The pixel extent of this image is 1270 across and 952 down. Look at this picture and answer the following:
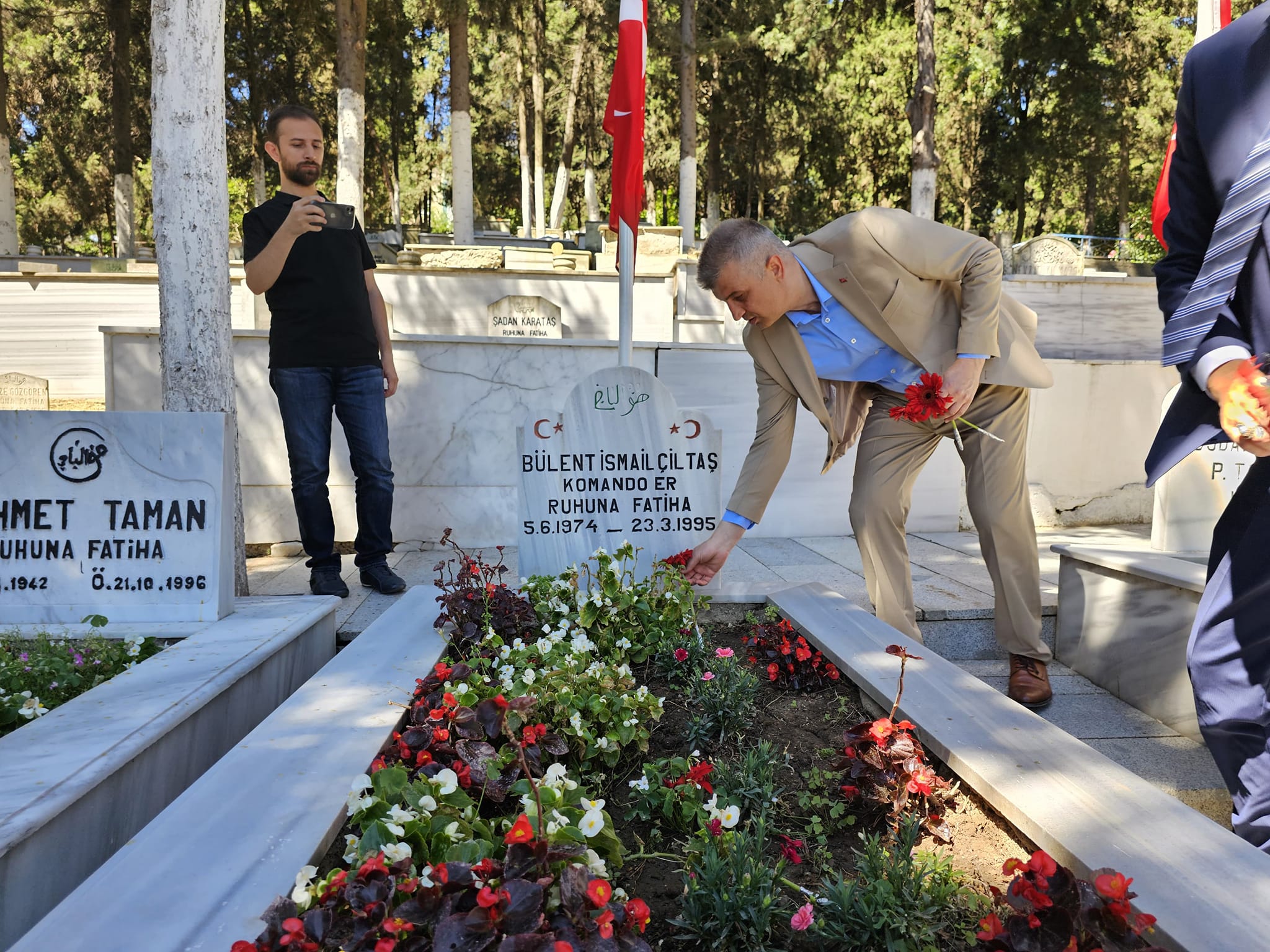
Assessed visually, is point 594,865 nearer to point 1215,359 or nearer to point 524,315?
point 1215,359

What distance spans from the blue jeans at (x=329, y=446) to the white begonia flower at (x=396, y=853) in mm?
2938

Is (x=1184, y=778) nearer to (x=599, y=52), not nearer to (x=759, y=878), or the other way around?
(x=759, y=878)

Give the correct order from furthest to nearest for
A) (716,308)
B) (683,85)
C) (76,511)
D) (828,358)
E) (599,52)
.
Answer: (599,52) < (683,85) < (716,308) < (828,358) < (76,511)

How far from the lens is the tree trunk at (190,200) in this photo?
3.54 metres

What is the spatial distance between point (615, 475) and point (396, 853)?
246 cm

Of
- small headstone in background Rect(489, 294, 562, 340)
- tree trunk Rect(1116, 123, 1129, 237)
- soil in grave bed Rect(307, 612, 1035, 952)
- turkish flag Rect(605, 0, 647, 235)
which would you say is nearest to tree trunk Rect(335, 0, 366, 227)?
small headstone in background Rect(489, 294, 562, 340)

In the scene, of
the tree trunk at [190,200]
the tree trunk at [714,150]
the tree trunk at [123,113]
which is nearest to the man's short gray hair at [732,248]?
the tree trunk at [190,200]

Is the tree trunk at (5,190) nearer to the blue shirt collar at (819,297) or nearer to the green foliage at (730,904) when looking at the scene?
the blue shirt collar at (819,297)

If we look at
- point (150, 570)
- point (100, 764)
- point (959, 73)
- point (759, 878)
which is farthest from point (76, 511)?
point (959, 73)

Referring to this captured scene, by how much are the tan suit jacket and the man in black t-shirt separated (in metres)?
1.88

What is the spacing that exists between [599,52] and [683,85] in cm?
882

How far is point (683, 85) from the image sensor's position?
20.8 m

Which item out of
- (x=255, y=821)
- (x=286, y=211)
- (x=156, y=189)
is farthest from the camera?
(x=286, y=211)

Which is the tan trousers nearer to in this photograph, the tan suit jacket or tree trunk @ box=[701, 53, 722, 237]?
the tan suit jacket
